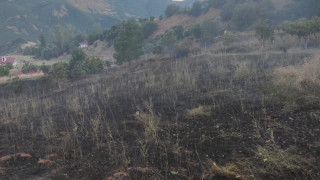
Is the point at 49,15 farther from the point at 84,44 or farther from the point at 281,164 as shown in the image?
the point at 281,164

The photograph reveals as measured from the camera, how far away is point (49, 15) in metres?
136

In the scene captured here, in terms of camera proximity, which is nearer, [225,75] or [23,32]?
[225,75]

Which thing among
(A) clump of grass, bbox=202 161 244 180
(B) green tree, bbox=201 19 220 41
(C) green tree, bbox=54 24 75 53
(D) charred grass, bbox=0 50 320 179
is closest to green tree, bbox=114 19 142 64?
(B) green tree, bbox=201 19 220 41

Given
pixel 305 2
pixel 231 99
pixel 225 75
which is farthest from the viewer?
pixel 305 2

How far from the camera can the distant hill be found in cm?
10428

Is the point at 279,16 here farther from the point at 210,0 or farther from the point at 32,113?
the point at 32,113

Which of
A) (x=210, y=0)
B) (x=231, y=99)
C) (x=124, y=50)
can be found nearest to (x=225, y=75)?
(x=231, y=99)

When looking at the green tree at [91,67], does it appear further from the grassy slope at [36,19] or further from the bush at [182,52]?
the grassy slope at [36,19]

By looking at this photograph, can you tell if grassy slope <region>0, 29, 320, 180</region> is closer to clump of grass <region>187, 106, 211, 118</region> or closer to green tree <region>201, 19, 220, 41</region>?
clump of grass <region>187, 106, 211, 118</region>

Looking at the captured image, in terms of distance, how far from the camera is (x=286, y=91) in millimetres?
5934

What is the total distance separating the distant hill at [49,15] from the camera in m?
104

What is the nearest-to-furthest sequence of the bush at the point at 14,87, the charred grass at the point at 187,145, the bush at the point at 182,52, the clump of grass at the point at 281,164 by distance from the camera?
the clump of grass at the point at 281,164, the charred grass at the point at 187,145, the bush at the point at 14,87, the bush at the point at 182,52

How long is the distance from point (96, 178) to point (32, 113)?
6461 mm

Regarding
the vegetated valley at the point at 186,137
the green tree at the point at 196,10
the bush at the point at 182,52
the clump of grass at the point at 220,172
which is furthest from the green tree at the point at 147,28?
the clump of grass at the point at 220,172
